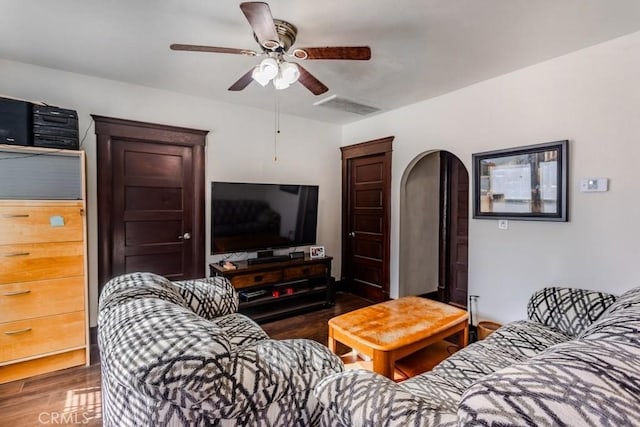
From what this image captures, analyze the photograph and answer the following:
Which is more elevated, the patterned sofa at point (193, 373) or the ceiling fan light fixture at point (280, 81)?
the ceiling fan light fixture at point (280, 81)

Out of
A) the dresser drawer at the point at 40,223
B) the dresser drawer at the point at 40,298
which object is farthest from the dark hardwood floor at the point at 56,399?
the dresser drawer at the point at 40,223

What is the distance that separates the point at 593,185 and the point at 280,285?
300 centimetres

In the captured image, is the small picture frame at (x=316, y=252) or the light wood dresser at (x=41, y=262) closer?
the light wood dresser at (x=41, y=262)

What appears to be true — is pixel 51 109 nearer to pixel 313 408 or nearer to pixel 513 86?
pixel 313 408

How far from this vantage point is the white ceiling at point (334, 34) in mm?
1908

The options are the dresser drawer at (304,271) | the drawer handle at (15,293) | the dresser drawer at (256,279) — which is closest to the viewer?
the drawer handle at (15,293)

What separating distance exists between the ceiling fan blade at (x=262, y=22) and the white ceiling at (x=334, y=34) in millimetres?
258

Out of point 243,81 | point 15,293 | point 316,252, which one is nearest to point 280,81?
point 243,81

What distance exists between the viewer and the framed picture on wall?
257 centimetres

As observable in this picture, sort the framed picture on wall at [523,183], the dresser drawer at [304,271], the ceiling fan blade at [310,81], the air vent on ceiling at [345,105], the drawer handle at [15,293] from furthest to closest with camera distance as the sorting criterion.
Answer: the dresser drawer at [304,271]
the air vent on ceiling at [345,105]
the framed picture on wall at [523,183]
the drawer handle at [15,293]
the ceiling fan blade at [310,81]

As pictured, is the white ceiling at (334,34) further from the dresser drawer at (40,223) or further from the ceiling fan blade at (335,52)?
the dresser drawer at (40,223)

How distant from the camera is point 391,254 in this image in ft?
13.3

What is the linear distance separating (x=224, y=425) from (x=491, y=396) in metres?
0.77

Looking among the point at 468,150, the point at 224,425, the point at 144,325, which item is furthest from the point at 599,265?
the point at 144,325
